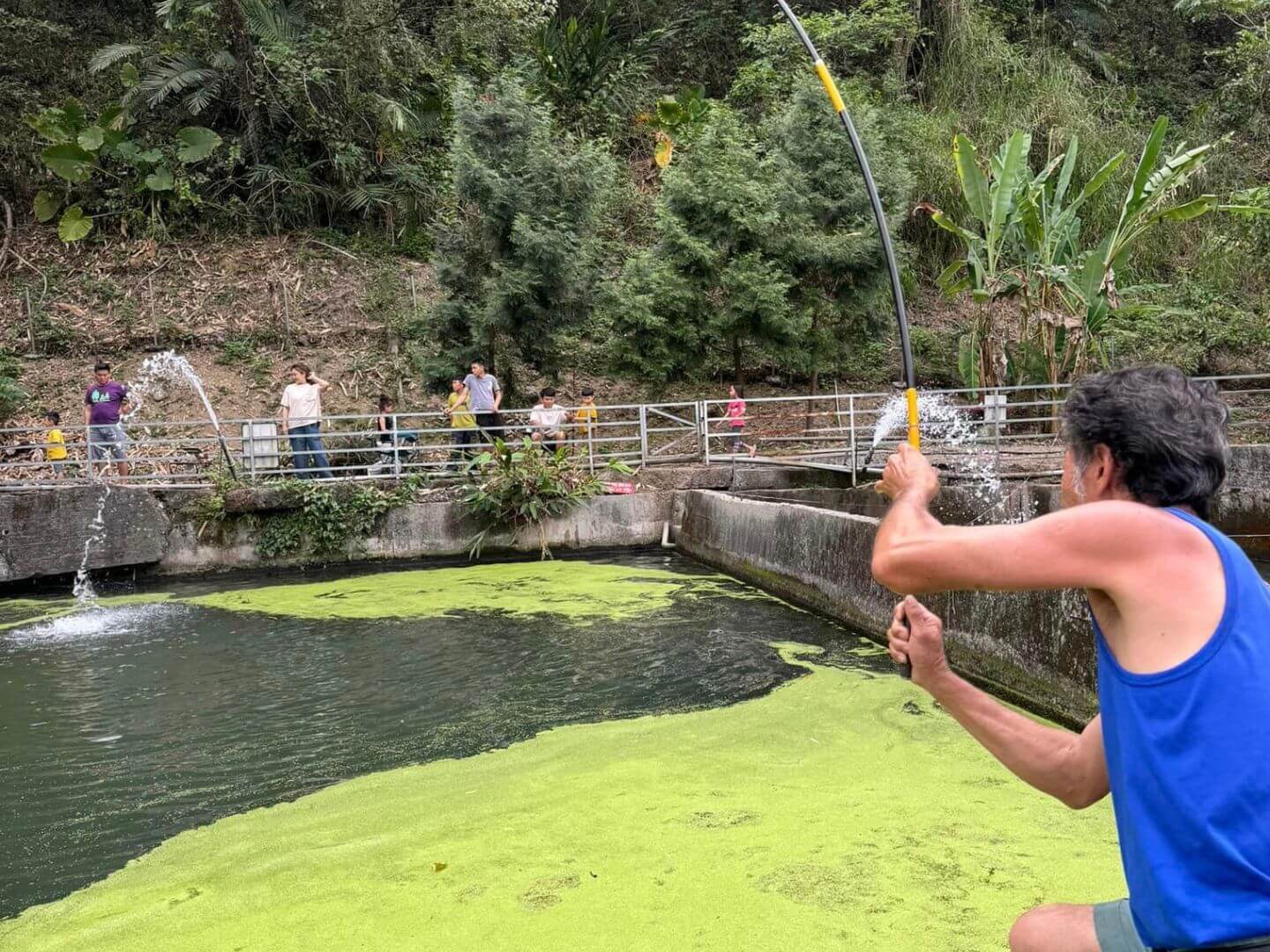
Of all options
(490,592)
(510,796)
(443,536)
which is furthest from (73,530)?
(510,796)

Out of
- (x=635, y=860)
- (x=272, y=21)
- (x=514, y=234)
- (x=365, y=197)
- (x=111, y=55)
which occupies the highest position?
(x=272, y=21)

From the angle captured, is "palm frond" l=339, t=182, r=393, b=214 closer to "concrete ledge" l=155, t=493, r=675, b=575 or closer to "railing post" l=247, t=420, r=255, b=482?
"railing post" l=247, t=420, r=255, b=482

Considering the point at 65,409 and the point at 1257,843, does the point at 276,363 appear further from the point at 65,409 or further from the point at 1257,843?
the point at 1257,843

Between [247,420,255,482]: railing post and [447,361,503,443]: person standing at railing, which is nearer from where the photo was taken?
[247,420,255,482]: railing post

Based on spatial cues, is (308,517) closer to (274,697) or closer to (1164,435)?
(274,697)

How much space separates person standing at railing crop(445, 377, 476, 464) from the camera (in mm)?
13336

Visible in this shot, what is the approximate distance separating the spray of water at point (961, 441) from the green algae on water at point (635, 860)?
6.03 m

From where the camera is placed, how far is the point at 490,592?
9805 mm

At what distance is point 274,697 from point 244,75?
16518 mm

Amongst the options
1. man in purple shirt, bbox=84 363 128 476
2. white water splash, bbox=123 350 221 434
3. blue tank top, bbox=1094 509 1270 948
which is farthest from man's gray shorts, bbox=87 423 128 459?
blue tank top, bbox=1094 509 1270 948

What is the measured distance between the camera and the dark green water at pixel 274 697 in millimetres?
4688

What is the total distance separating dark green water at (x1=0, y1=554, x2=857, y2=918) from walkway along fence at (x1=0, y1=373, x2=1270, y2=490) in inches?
145

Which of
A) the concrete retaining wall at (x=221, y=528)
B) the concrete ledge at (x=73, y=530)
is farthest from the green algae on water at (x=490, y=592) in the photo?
the concrete ledge at (x=73, y=530)

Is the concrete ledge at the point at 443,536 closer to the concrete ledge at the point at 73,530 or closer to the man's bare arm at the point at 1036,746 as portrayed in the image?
the concrete ledge at the point at 73,530
